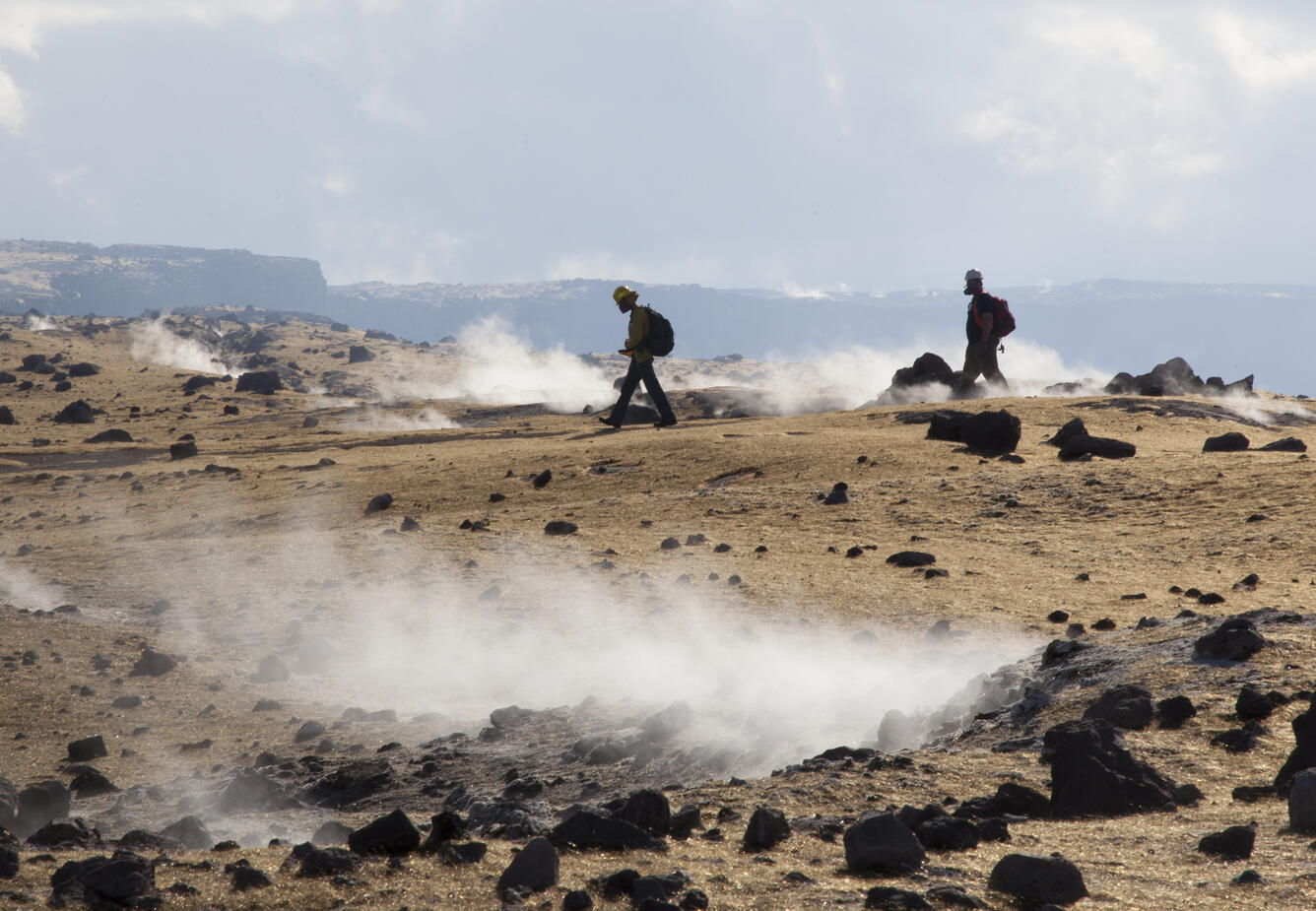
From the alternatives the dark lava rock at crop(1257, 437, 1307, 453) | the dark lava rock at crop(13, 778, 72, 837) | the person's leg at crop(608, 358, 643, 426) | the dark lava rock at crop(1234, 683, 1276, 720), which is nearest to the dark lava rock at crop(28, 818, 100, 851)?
the dark lava rock at crop(13, 778, 72, 837)

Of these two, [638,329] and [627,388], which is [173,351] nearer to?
[627,388]

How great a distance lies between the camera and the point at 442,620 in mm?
9969

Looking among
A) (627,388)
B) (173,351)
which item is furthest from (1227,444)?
(173,351)

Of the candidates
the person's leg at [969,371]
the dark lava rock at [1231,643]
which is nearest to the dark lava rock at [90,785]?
the dark lava rock at [1231,643]

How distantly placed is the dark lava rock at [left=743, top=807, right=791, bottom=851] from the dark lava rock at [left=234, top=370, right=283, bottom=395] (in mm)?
40521

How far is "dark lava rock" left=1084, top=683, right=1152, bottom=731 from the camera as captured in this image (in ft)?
18.4

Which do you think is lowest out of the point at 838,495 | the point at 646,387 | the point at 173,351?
the point at 838,495

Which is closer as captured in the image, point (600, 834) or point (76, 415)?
point (600, 834)

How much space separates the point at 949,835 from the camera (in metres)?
4.05

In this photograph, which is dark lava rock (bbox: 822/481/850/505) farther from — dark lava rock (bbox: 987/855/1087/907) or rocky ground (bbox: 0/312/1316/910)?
dark lava rock (bbox: 987/855/1087/907)

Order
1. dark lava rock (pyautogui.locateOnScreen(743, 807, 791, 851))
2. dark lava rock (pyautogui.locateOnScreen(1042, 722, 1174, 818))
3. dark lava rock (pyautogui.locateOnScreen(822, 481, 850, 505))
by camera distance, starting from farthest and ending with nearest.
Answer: dark lava rock (pyautogui.locateOnScreen(822, 481, 850, 505))
dark lava rock (pyautogui.locateOnScreen(1042, 722, 1174, 818))
dark lava rock (pyautogui.locateOnScreen(743, 807, 791, 851))

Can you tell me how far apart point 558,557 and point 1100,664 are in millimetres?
6440

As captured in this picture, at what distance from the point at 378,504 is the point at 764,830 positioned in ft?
39.0

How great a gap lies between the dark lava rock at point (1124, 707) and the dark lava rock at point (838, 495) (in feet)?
25.9
